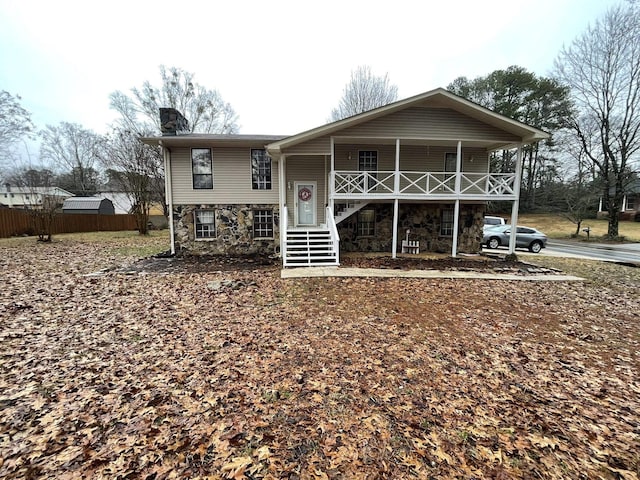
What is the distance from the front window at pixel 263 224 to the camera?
42.1ft

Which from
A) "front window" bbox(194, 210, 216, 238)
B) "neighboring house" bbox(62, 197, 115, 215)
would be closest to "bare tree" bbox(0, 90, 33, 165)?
"neighboring house" bbox(62, 197, 115, 215)

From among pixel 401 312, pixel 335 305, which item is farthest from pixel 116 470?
pixel 401 312

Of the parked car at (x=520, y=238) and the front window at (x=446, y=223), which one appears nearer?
the front window at (x=446, y=223)

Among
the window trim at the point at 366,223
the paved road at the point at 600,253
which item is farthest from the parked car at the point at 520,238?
the window trim at the point at 366,223

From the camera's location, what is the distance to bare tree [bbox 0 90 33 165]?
20844 mm

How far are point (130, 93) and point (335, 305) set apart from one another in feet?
95.7

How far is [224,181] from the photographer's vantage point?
40.9 feet

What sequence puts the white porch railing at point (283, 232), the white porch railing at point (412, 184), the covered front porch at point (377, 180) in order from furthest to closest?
the covered front porch at point (377, 180), the white porch railing at point (412, 184), the white porch railing at point (283, 232)

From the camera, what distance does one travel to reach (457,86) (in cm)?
3678

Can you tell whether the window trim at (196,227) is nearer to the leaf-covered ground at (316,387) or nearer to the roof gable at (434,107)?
the roof gable at (434,107)

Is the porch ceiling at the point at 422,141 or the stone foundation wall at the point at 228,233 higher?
the porch ceiling at the point at 422,141

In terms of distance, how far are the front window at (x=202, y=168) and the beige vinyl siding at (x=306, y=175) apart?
3353 mm

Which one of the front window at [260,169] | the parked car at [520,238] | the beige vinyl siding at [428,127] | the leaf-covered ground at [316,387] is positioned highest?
the beige vinyl siding at [428,127]

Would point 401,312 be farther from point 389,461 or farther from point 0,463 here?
point 0,463
